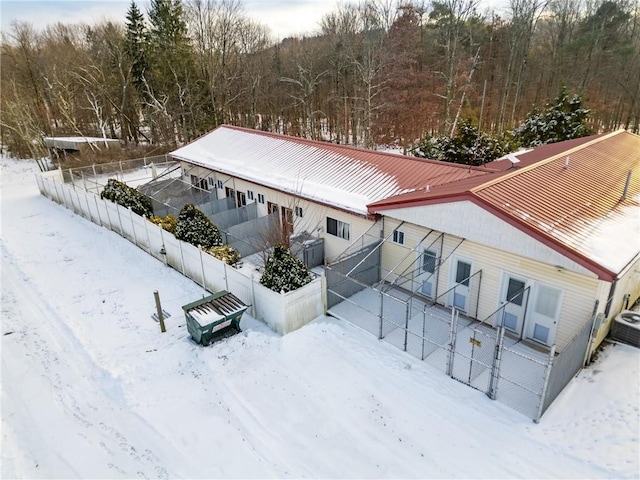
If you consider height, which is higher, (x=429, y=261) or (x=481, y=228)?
(x=481, y=228)

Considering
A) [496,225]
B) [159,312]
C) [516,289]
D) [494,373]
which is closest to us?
[494,373]

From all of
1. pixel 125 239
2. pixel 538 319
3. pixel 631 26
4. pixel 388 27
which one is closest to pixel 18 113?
pixel 125 239

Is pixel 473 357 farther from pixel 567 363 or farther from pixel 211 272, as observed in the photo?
pixel 211 272

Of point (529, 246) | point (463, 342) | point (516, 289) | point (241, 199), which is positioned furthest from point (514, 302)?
point (241, 199)

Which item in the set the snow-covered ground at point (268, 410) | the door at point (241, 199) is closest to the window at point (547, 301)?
the snow-covered ground at point (268, 410)

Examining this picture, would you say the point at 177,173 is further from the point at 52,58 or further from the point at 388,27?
the point at 52,58

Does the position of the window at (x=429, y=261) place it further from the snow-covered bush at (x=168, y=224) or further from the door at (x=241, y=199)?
the door at (x=241, y=199)
